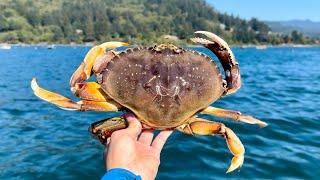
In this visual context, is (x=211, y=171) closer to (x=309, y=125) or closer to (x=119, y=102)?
(x=119, y=102)

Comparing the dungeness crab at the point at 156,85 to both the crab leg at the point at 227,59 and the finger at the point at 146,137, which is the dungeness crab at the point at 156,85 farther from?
the finger at the point at 146,137

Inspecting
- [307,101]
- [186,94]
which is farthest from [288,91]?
[186,94]

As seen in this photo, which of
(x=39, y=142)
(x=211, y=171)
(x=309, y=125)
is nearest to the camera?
(x=211, y=171)

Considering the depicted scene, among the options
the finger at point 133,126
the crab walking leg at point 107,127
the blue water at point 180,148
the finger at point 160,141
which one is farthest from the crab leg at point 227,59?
the blue water at point 180,148

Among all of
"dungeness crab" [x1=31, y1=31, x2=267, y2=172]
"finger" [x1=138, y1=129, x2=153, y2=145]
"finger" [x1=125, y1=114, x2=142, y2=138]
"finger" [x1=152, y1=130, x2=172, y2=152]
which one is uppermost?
"dungeness crab" [x1=31, y1=31, x2=267, y2=172]

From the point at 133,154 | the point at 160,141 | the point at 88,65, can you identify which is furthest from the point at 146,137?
the point at 88,65

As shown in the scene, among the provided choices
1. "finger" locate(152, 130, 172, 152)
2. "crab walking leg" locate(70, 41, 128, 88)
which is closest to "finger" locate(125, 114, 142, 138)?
"finger" locate(152, 130, 172, 152)

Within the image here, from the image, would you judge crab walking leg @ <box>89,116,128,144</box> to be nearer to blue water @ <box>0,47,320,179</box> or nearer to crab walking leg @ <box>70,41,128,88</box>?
crab walking leg @ <box>70,41,128,88</box>
